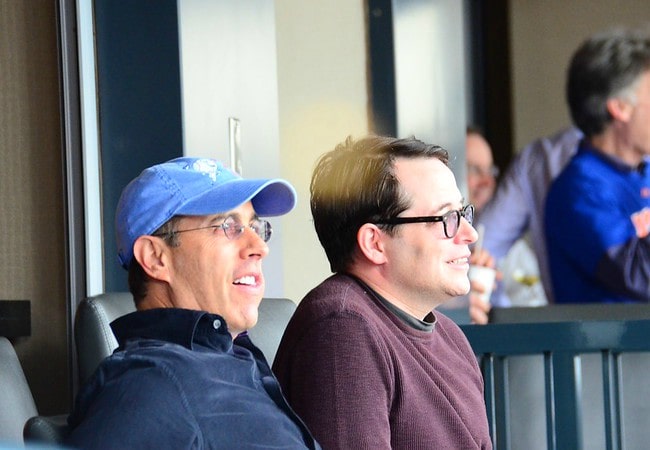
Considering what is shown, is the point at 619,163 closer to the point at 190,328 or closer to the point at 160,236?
the point at 160,236

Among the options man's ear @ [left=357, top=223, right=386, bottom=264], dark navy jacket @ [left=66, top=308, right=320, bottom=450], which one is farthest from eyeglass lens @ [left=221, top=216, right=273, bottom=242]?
man's ear @ [left=357, top=223, right=386, bottom=264]

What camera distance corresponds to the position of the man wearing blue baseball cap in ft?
4.40

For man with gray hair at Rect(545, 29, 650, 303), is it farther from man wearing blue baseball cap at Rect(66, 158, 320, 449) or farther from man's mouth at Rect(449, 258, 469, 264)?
man wearing blue baseball cap at Rect(66, 158, 320, 449)

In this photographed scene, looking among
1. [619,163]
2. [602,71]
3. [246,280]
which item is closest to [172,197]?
[246,280]

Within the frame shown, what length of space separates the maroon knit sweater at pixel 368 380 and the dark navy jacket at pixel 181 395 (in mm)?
151

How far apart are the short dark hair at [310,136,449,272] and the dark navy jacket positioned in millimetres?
420

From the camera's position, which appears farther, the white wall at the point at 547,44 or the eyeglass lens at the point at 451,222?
the white wall at the point at 547,44

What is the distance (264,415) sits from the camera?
1.48m

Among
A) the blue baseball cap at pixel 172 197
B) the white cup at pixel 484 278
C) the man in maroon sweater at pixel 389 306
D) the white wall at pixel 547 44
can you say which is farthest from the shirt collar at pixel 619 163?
the blue baseball cap at pixel 172 197

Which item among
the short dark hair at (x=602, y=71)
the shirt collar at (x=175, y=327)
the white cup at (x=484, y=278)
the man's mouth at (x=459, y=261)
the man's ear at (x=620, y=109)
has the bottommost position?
the white cup at (x=484, y=278)

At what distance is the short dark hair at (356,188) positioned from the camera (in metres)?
1.98

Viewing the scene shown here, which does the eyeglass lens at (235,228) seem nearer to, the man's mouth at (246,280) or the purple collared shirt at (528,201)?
the man's mouth at (246,280)

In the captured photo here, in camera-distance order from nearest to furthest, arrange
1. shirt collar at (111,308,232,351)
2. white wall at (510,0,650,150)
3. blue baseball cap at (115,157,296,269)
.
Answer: shirt collar at (111,308,232,351), blue baseball cap at (115,157,296,269), white wall at (510,0,650,150)

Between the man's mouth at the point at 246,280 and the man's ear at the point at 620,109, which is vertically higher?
the man's ear at the point at 620,109
